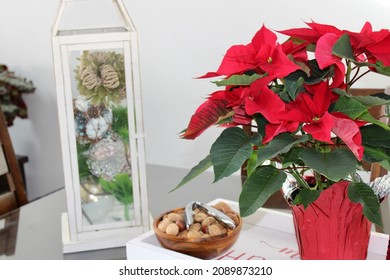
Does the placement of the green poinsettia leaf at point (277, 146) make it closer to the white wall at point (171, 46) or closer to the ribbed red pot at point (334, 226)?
the ribbed red pot at point (334, 226)

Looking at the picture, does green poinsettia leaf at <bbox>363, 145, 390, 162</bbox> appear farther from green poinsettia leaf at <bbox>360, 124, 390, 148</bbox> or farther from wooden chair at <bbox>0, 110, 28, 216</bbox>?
wooden chair at <bbox>0, 110, 28, 216</bbox>

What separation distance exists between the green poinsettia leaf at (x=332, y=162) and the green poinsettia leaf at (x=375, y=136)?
6cm

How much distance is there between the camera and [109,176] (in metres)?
1.34

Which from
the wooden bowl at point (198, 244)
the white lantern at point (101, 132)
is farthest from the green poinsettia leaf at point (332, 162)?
the white lantern at point (101, 132)

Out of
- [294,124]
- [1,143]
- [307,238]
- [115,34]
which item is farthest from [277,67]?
[1,143]

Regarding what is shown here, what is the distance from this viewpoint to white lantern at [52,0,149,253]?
4.23 ft

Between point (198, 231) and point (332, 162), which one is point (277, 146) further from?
point (198, 231)

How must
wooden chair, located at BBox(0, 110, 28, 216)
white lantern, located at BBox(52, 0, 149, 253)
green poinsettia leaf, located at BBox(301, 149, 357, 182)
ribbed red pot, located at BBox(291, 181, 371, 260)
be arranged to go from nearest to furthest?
green poinsettia leaf, located at BBox(301, 149, 357, 182)
ribbed red pot, located at BBox(291, 181, 371, 260)
white lantern, located at BBox(52, 0, 149, 253)
wooden chair, located at BBox(0, 110, 28, 216)

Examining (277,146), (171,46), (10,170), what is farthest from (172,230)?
(171,46)

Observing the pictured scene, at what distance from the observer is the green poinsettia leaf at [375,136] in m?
0.79

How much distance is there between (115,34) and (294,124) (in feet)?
2.10

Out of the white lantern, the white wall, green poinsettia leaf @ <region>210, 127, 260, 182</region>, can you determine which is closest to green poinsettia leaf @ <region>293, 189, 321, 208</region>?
green poinsettia leaf @ <region>210, 127, 260, 182</region>

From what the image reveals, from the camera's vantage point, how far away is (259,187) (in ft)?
2.58

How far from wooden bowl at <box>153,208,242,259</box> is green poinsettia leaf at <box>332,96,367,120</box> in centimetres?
33
